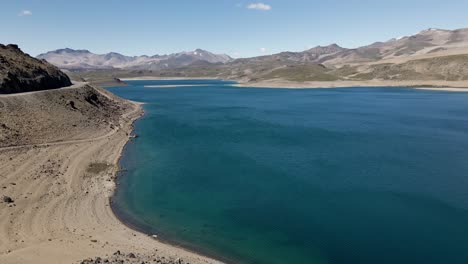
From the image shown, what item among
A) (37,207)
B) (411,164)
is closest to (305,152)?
(411,164)

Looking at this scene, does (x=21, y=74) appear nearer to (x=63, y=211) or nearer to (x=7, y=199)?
(x=7, y=199)

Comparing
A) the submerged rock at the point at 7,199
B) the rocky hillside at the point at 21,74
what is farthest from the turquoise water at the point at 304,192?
the rocky hillside at the point at 21,74

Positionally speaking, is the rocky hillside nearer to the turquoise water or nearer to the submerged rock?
the turquoise water

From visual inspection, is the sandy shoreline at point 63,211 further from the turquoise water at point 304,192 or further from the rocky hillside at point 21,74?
the rocky hillside at point 21,74

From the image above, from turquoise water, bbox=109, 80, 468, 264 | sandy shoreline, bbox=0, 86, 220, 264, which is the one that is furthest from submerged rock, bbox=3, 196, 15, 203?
turquoise water, bbox=109, 80, 468, 264

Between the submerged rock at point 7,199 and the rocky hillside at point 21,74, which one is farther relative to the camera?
the rocky hillside at point 21,74

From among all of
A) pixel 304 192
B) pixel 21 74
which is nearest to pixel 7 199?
pixel 304 192

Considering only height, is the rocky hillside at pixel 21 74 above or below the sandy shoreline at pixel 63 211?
above
